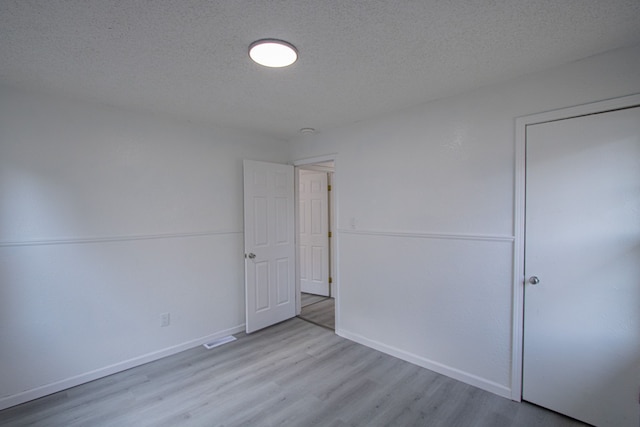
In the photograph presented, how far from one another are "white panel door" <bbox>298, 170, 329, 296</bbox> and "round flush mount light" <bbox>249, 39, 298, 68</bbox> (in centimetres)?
309

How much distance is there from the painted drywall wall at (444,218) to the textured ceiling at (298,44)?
7.4 inches

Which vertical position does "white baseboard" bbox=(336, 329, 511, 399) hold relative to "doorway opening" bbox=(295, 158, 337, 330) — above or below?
below

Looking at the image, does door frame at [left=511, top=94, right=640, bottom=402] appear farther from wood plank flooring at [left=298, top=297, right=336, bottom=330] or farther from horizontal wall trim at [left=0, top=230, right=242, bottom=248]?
horizontal wall trim at [left=0, top=230, right=242, bottom=248]

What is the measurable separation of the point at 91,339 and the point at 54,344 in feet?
0.77

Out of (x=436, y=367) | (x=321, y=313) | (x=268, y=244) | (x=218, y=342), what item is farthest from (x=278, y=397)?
(x=321, y=313)

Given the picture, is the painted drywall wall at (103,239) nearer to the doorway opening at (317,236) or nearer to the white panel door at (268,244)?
the white panel door at (268,244)

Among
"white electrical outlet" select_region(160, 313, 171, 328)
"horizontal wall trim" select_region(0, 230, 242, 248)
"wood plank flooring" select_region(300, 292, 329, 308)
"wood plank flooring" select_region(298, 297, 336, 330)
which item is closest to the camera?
"horizontal wall trim" select_region(0, 230, 242, 248)

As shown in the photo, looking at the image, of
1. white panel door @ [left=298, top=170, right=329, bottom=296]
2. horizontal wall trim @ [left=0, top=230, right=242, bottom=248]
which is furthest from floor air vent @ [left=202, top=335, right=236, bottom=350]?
white panel door @ [left=298, top=170, right=329, bottom=296]

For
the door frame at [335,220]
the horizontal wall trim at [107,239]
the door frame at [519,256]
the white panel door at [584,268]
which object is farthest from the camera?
the door frame at [335,220]

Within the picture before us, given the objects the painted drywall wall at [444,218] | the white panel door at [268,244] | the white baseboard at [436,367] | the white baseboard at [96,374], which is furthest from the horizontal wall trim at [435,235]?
the white baseboard at [96,374]

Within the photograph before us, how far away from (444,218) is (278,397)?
1953 mm

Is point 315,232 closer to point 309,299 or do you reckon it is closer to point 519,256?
point 309,299

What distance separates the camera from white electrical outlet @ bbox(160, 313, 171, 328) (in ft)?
9.53

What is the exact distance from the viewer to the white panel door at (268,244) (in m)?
3.45
